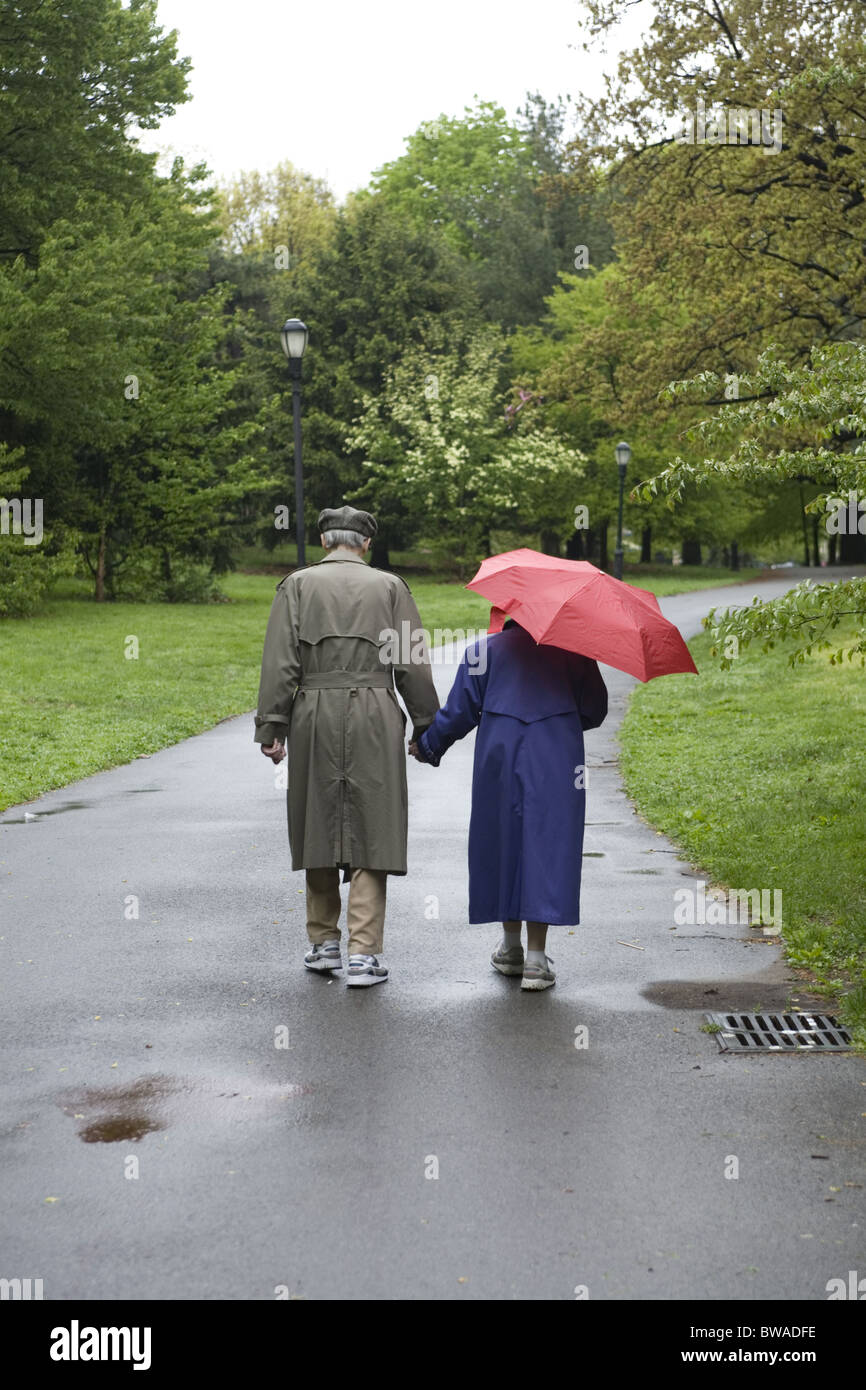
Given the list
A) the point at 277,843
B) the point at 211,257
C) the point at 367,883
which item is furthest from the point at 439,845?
the point at 211,257

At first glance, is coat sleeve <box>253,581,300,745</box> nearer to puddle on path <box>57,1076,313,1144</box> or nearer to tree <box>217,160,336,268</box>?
puddle on path <box>57,1076,313,1144</box>

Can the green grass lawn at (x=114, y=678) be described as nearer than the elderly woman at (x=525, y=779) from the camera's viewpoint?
No

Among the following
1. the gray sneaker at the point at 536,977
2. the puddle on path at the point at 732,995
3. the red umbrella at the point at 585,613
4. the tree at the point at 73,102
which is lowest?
the puddle on path at the point at 732,995

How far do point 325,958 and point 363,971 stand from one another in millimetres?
315

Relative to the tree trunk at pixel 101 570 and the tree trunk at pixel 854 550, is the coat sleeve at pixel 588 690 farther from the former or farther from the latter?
the tree trunk at pixel 854 550

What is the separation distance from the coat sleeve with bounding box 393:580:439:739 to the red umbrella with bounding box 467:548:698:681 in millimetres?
336

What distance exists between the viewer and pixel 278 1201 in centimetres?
398

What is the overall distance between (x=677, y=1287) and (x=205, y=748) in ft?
36.3

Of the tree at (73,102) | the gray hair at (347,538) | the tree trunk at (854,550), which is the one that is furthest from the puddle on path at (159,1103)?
the tree trunk at (854,550)

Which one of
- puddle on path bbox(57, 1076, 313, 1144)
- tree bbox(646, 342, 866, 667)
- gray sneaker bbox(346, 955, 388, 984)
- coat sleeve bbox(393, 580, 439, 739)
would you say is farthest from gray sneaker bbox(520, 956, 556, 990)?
tree bbox(646, 342, 866, 667)

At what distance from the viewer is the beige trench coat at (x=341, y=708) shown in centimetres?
615

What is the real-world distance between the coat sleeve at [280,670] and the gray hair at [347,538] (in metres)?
0.31

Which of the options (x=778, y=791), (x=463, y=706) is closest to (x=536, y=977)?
(x=463, y=706)
